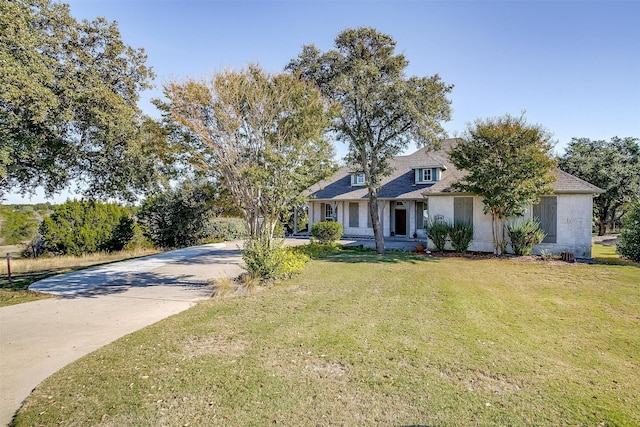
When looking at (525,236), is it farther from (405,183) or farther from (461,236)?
(405,183)

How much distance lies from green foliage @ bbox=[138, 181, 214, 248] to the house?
25.3 feet

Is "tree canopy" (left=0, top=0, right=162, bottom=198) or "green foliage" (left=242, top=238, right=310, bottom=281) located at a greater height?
"tree canopy" (left=0, top=0, right=162, bottom=198)

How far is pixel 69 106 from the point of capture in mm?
8523

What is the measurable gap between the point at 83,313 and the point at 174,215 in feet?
45.9

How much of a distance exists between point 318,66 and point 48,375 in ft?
45.0

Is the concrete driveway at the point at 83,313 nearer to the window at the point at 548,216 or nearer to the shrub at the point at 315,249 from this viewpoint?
the shrub at the point at 315,249

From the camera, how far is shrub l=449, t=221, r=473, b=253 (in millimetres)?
15086

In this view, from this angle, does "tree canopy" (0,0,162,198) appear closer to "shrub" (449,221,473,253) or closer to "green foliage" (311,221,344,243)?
"green foliage" (311,221,344,243)

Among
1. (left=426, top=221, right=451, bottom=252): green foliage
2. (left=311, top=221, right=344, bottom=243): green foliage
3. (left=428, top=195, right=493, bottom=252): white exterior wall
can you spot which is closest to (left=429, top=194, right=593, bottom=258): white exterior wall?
(left=428, top=195, right=493, bottom=252): white exterior wall

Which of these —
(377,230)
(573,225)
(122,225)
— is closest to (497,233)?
(573,225)

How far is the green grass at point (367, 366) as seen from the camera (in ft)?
10.8

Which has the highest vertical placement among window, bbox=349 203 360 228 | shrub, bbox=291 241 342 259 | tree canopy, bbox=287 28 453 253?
tree canopy, bbox=287 28 453 253

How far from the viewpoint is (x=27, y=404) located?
352cm

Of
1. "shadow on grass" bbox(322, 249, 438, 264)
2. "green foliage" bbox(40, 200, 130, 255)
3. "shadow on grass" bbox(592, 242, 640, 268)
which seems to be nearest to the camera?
"shadow on grass" bbox(592, 242, 640, 268)
